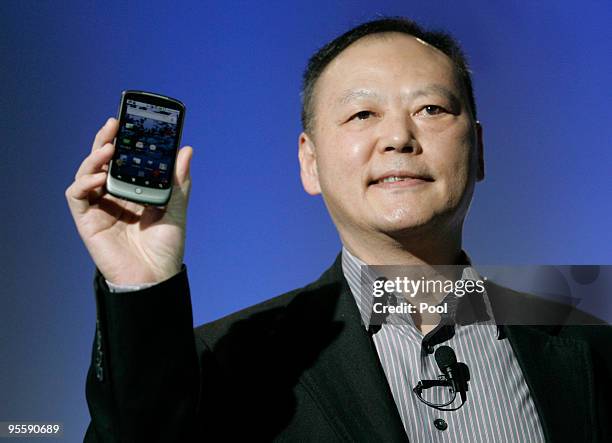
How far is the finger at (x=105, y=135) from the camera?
3.77ft

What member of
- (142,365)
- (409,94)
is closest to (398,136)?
(409,94)

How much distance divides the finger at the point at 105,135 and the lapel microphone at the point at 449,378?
2.52 feet

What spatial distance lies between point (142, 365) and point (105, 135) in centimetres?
41

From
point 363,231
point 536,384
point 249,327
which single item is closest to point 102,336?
point 249,327

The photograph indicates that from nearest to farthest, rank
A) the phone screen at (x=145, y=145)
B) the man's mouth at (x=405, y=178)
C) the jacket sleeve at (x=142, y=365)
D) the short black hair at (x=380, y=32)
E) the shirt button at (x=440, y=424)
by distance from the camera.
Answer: the jacket sleeve at (x=142, y=365)
the phone screen at (x=145, y=145)
the shirt button at (x=440, y=424)
the man's mouth at (x=405, y=178)
the short black hair at (x=380, y=32)

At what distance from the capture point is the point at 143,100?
1258mm

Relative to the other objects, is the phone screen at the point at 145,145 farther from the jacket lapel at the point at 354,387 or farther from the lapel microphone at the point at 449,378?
the lapel microphone at the point at 449,378

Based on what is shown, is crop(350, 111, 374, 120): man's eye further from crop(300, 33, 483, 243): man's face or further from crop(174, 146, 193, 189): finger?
crop(174, 146, 193, 189): finger

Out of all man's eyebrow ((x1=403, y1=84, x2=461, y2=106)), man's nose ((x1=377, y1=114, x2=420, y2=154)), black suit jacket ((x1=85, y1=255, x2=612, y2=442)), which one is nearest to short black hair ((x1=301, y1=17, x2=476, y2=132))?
man's eyebrow ((x1=403, y1=84, x2=461, y2=106))

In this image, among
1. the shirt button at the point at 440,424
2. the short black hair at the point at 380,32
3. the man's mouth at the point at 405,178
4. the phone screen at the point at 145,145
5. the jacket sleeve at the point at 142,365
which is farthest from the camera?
the short black hair at the point at 380,32

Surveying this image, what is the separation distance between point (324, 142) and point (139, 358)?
74 centimetres

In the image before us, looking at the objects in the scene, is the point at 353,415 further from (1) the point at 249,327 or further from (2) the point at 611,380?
(2) the point at 611,380

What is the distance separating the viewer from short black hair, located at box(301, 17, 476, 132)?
5.42 ft
